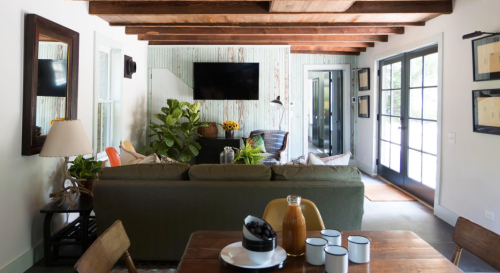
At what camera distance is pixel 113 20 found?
15.5ft

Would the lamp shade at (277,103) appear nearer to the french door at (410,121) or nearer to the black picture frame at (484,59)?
the french door at (410,121)

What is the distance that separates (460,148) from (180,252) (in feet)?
10.3

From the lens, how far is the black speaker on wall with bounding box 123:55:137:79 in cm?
540

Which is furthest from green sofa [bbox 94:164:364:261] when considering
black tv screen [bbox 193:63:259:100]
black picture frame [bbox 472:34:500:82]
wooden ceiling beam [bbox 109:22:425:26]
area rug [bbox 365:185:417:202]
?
black tv screen [bbox 193:63:259:100]

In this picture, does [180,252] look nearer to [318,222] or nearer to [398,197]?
[318,222]

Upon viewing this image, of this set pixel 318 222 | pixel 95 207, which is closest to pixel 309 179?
pixel 318 222

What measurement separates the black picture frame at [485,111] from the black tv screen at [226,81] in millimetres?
3800

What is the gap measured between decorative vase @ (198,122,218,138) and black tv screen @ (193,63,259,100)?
0.52m

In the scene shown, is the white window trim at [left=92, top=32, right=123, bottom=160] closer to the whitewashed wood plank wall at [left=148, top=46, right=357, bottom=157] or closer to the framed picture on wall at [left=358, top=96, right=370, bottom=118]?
the whitewashed wood plank wall at [left=148, top=46, right=357, bottom=157]

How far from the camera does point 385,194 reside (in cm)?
551

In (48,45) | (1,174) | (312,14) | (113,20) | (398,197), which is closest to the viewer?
(1,174)

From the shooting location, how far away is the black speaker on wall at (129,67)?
17.7ft

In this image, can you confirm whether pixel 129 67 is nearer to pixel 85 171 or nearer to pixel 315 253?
pixel 85 171

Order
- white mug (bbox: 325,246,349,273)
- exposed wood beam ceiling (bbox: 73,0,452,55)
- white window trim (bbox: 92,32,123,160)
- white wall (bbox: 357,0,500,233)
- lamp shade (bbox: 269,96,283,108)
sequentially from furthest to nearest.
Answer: lamp shade (bbox: 269,96,283,108)
white window trim (bbox: 92,32,123,160)
exposed wood beam ceiling (bbox: 73,0,452,55)
white wall (bbox: 357,0,500,233)
white mug (bbox: 325,246,349,273)
